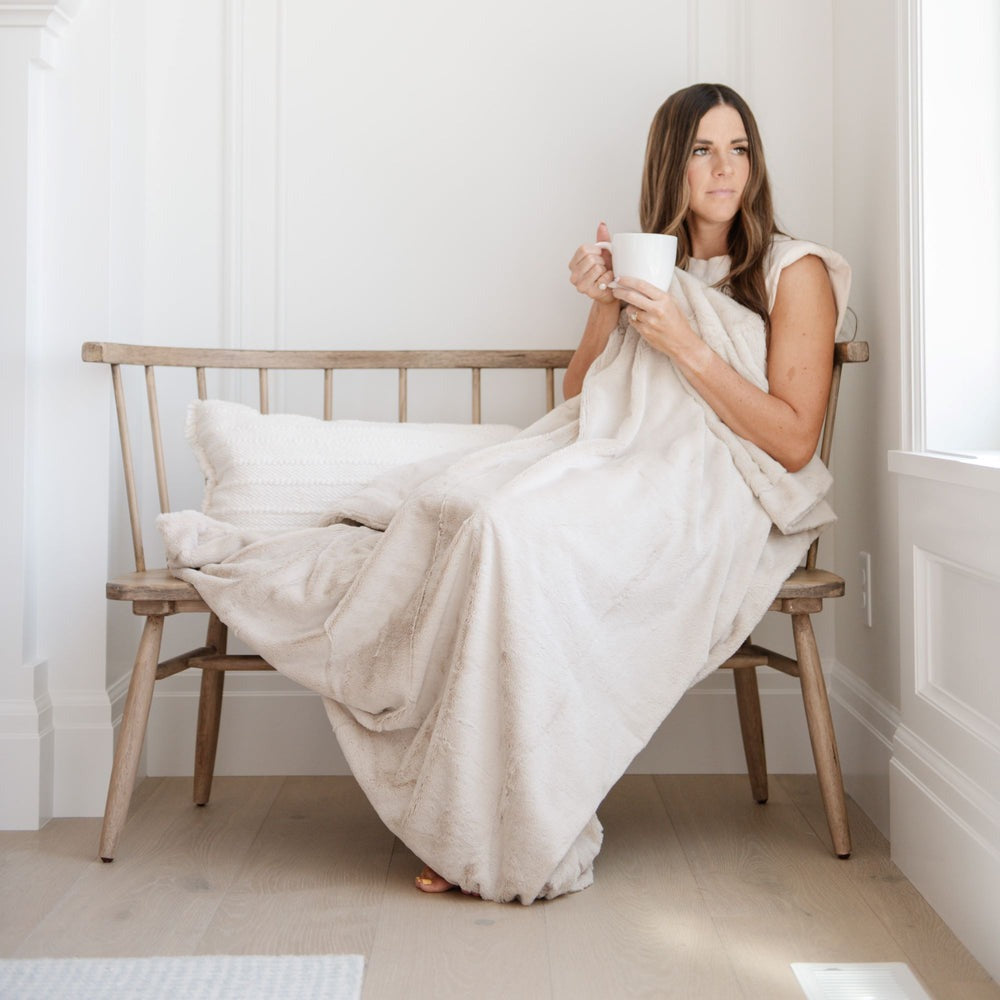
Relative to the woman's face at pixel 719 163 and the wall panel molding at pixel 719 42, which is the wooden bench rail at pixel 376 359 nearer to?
the woman's face at pixel 719 163

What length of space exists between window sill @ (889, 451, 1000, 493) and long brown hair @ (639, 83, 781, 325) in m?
0.38

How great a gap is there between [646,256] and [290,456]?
651 mm

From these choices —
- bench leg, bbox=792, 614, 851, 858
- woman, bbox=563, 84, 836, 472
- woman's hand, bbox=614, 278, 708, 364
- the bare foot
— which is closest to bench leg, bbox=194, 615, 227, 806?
the bare foot

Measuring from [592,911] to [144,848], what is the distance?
715mm

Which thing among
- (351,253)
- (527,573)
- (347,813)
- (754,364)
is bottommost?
(347,813)

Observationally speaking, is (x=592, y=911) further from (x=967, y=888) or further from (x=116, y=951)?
(x=116, y=951)

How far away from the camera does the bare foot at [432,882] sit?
1545mm

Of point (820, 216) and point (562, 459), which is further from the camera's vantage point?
point (820, 216)

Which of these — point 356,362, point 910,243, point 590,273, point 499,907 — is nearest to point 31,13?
point 356,362

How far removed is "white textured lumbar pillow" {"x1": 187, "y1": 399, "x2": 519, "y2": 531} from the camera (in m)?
1.85

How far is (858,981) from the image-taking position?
1.27 meters

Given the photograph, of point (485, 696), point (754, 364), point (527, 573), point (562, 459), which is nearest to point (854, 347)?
point (754, 364)

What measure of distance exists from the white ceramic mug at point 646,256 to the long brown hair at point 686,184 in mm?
197

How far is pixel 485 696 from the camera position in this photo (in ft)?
4.86
